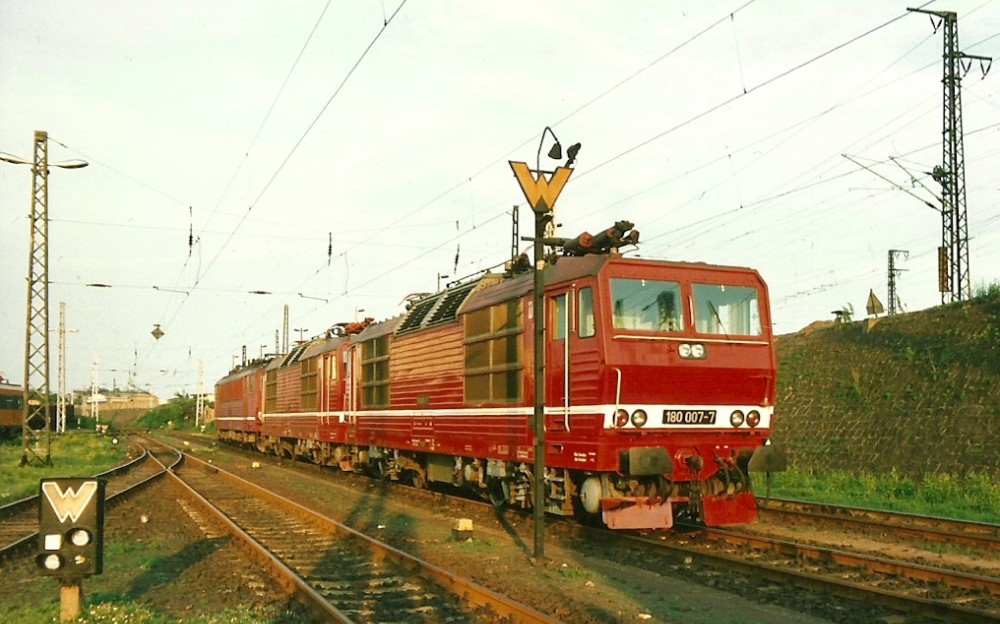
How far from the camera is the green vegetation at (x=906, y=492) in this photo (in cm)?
1527

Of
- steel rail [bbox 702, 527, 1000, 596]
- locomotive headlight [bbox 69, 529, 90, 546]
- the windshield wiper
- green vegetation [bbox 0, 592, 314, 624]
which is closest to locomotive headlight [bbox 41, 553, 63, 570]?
locomotive headlight [bbox 69, 529, 90, 546]

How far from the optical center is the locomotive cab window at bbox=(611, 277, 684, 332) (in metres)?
11.6

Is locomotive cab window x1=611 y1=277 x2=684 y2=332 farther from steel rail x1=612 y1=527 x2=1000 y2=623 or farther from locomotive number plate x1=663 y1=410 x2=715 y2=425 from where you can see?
steel rail x1=612 y1=527 x2=1000 y2=623

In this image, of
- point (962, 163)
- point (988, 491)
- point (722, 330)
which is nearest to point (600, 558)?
point (722, 330)

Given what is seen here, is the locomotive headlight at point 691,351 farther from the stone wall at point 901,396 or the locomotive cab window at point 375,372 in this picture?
the stone wall at point 901,396

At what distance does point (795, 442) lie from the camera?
25.5m

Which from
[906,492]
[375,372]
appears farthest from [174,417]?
[906,492]

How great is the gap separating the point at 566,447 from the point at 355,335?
41.1 ft

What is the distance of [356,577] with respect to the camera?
33.2ft

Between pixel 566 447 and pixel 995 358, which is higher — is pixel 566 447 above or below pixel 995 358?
below

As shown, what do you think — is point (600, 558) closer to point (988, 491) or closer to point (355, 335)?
point (988, 491)

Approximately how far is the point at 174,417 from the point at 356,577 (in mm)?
102837

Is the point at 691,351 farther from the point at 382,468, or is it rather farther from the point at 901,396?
the point at 901,396

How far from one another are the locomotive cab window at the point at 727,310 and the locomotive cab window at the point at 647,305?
0.32 meters
